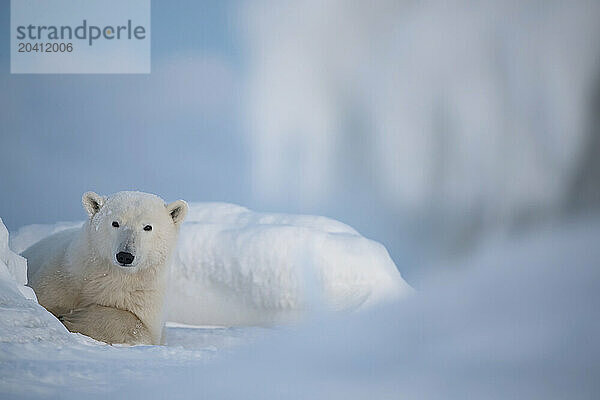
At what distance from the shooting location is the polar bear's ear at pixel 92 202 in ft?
8.00

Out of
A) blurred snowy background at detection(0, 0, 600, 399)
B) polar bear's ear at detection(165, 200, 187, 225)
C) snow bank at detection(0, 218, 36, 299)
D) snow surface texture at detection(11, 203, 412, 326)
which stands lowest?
snow surface texture at detection(11, 203, 412, 326)

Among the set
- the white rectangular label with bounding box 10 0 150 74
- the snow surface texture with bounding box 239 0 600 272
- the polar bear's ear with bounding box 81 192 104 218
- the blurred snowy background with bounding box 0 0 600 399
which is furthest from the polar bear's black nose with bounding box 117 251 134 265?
the snow surface texture with bounding box 239 0 600 272

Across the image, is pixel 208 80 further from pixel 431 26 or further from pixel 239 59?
pixel 431 26

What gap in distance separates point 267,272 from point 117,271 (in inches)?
72.2

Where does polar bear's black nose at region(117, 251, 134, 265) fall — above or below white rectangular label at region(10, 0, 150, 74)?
below

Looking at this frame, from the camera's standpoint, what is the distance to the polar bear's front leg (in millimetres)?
2170

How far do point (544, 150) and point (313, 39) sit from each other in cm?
152

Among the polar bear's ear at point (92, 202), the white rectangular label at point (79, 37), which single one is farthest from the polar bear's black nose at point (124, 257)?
the white rectangular label at point (79, 37)

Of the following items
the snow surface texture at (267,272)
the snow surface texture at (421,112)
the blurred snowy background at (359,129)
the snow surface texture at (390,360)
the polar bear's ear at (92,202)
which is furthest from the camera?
the snow surface texture at (267,272)

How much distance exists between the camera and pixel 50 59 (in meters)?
2.97

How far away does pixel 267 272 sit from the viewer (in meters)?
4.14

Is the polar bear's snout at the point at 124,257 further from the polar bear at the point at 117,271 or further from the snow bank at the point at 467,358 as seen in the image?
→ the snow bank at the point at 467,358

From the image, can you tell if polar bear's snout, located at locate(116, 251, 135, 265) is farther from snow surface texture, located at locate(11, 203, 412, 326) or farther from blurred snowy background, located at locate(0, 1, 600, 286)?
snow surface texture, located at locate(11, 203, 412, 326)

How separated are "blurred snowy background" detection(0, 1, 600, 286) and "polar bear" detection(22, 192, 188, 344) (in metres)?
1.01
